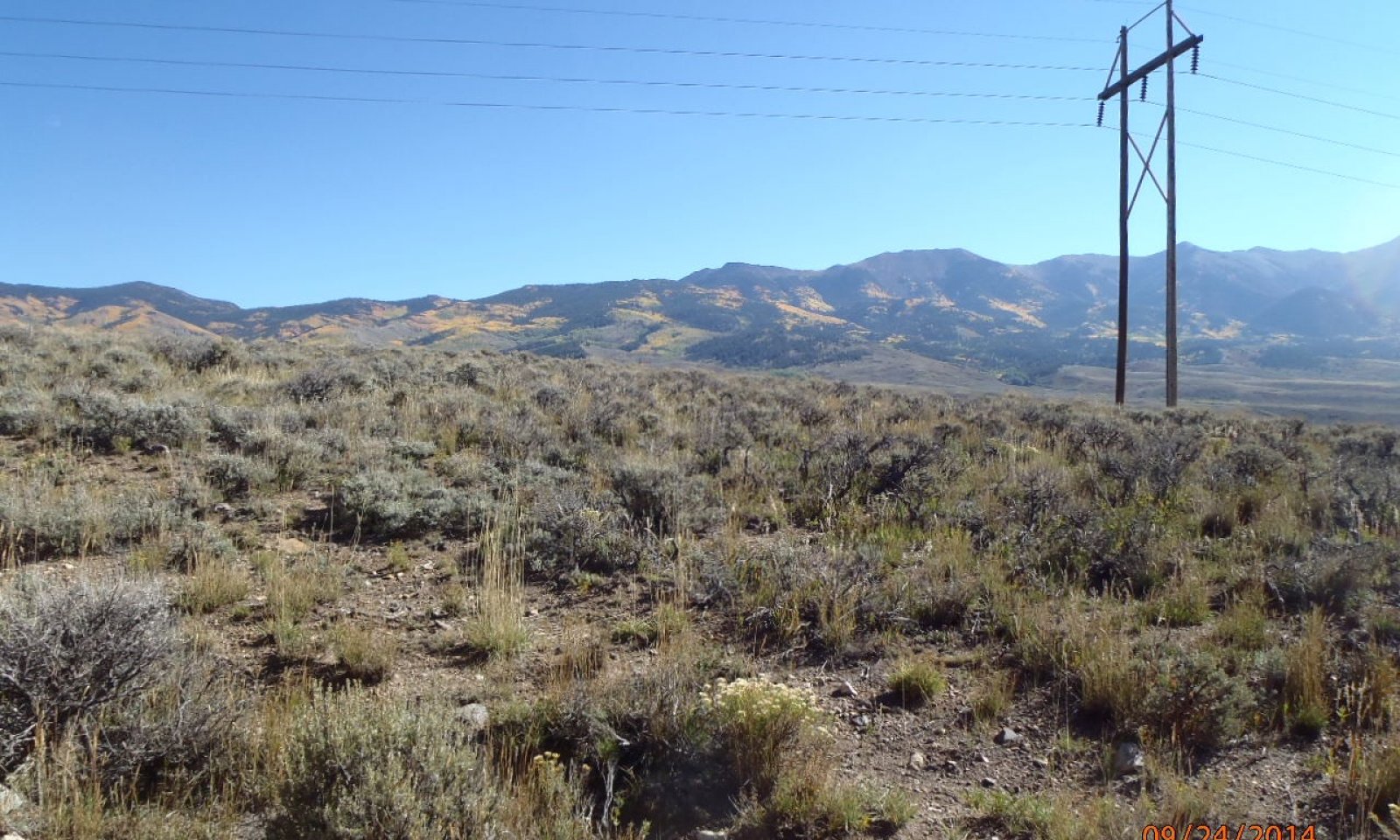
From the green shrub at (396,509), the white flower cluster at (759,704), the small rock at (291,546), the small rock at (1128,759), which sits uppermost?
the green shrub at (396,509)

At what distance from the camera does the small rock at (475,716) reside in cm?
338

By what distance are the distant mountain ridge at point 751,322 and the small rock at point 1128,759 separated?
8502cm

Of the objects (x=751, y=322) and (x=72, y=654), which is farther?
(x=751, y=322)

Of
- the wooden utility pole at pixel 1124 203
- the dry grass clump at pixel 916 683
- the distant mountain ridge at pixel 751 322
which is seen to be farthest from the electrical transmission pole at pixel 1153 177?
the distant mountain ridge at pixel 751 322

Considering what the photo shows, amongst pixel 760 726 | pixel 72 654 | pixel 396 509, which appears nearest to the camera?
pixel 72 654

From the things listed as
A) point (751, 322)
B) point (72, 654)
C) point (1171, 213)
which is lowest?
point (72, 654)

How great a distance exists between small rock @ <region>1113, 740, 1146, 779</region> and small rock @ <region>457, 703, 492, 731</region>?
297 centimetres

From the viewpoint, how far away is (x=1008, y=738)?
11.6 feet

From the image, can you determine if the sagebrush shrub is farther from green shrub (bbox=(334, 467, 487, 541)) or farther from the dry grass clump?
the dry grass clump

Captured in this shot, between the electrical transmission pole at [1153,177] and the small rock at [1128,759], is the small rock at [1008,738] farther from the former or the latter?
the electrical transmission pole at [1153,177]

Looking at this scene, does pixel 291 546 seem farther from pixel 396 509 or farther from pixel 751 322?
pixel 751 322
